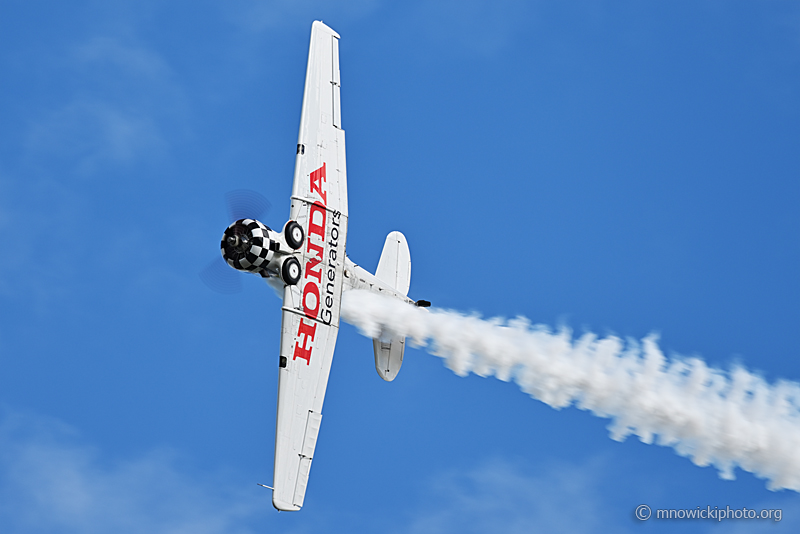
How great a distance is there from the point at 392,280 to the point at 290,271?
20.4 feet

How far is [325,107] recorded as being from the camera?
3059 centimetres

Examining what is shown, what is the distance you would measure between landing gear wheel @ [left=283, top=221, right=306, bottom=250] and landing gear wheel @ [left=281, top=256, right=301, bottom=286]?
337 mm

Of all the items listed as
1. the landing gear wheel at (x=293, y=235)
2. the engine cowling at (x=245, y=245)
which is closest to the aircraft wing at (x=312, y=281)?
the landing gear wheel at (x=293, y=235)

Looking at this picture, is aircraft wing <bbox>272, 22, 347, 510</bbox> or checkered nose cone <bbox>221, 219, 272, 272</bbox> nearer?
checkered nose cone <bbox>221, 219, 272, 272</bbox>

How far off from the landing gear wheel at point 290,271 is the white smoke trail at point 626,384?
212cm

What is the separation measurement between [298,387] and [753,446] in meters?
11.3

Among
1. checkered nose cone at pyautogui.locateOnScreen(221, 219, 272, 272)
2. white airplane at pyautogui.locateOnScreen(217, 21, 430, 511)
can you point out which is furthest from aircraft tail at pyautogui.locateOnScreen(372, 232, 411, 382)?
checkered nose cone at pyautogui.locateOnScreen(221, 219, 272, 272)

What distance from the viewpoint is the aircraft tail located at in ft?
108

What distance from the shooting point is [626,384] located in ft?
96.1

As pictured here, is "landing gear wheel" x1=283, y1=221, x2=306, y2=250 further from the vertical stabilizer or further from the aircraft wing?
the vertical stabilizer

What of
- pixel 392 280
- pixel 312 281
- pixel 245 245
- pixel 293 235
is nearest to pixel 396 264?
pixel 392 280

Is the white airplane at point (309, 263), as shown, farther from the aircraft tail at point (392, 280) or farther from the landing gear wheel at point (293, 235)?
the aircraft tail at point (392, 280)

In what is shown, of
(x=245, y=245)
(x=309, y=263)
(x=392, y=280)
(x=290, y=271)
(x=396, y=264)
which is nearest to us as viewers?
(x=245, y=245)

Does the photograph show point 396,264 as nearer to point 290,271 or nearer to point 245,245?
point 290,271
